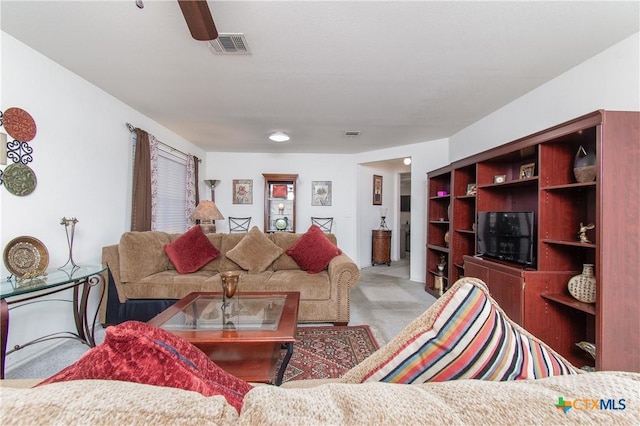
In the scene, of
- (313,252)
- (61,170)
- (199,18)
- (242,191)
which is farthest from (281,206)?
(199,18)

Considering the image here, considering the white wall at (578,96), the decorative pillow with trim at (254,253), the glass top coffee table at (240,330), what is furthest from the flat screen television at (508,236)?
the decorative pillow with trim at (254,253)

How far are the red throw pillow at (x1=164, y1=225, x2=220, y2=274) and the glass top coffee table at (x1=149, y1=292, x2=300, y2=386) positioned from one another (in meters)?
0.91

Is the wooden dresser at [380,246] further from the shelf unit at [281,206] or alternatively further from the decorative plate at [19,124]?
the decorative plate at [19,124]

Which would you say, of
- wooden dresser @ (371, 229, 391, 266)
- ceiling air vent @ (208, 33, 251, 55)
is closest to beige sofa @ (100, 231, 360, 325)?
ceiling air vent @ (208, 33, 251, 55)

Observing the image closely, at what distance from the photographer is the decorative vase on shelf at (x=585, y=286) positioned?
190cm

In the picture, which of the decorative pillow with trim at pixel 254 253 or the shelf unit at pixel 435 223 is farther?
the shelf unit at pixel 435 223

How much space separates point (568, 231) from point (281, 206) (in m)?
4.50

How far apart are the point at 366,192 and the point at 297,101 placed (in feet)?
10.9

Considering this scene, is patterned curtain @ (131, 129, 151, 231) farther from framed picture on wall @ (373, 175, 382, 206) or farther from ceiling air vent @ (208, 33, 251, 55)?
framed picture on wall @ (373, 175, 382, 206)

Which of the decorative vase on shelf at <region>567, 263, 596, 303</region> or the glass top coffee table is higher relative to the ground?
the decorative vase on shelf at <region>567, 263, 596, 303</region>

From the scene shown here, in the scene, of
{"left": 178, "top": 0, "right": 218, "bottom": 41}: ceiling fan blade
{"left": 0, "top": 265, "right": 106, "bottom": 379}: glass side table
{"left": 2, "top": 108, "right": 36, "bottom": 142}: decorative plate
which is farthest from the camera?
{"left": 2, "top": 108, "right": 36, "bottom": 142}: decorative plate

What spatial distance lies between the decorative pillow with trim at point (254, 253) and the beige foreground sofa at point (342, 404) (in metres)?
2.78

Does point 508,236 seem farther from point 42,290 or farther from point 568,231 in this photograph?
point 42,290

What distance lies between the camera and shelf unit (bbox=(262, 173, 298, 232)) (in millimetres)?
A: 5668
